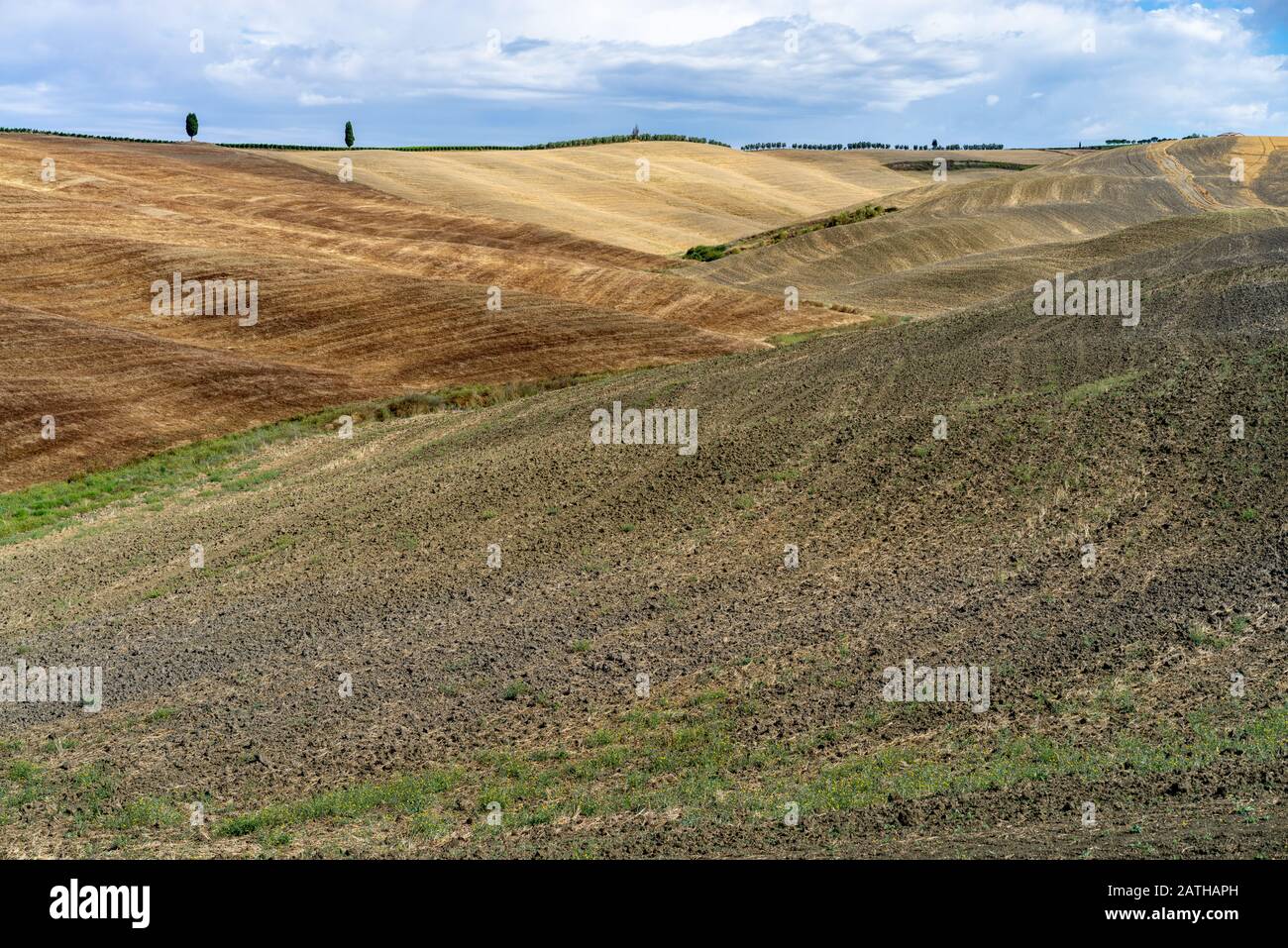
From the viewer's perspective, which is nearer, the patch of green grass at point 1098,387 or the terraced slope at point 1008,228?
the patch of green grass at point 1098,387

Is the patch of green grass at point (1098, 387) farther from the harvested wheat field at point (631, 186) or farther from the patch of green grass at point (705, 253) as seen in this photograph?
the harvested wheat field at point (631, 186)

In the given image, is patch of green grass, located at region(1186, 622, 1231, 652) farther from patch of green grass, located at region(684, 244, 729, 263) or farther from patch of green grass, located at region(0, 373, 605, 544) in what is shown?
patch of green grass, located at region(684, 244, 729, 263)

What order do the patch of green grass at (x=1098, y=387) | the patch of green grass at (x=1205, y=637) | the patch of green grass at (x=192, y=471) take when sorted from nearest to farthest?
the patch of green grass at (x=1205, y=637)
the patch of green grass at (x=1098, y=387)
the patch of green grass at (x=192, y=471)

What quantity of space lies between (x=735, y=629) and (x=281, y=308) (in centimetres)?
3735

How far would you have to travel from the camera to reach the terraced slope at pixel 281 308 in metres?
37.2

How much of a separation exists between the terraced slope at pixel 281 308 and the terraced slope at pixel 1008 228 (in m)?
7.51

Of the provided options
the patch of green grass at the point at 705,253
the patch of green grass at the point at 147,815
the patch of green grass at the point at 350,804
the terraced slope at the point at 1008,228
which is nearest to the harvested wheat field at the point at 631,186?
the patch of green grass at the point at 705,253

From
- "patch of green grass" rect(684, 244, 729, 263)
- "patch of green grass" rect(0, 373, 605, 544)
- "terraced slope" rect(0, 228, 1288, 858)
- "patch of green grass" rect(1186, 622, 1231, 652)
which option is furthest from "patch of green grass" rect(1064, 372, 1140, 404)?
"patch of green grass" rect(684, 244, 729, 263)

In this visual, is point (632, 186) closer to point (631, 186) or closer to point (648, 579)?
point (631, 186)

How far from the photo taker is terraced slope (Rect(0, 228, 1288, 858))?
11.4m

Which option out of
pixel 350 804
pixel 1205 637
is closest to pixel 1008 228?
Answer: pixel 1205 637

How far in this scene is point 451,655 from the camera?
16516 millimetres

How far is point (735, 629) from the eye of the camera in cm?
1664
